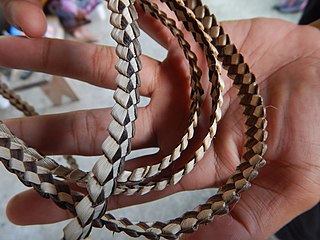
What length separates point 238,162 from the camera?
0.99 feet

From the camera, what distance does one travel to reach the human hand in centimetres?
28

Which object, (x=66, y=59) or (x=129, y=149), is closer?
(x=129, y=149)

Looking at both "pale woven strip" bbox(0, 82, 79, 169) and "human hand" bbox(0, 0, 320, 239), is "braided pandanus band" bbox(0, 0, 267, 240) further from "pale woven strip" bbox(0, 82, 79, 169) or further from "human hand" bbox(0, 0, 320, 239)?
"pale woven strip" bbox(0, 82, 79, 169)

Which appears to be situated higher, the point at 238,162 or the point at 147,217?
the point at 238,162

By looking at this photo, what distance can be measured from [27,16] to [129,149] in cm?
14

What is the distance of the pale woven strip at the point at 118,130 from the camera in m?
0.20

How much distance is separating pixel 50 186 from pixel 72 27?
498 mm

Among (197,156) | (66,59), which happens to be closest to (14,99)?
(66,59)

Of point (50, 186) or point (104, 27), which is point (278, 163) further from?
point (104, 27)

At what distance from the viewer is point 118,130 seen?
0.21 meters

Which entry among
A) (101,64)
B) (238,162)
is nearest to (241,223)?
(238,162)

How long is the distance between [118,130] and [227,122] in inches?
4.8

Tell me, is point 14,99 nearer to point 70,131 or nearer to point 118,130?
point 70,131

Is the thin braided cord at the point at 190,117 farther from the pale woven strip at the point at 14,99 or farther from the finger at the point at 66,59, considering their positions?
the pale woven strip at the point at 14,99
